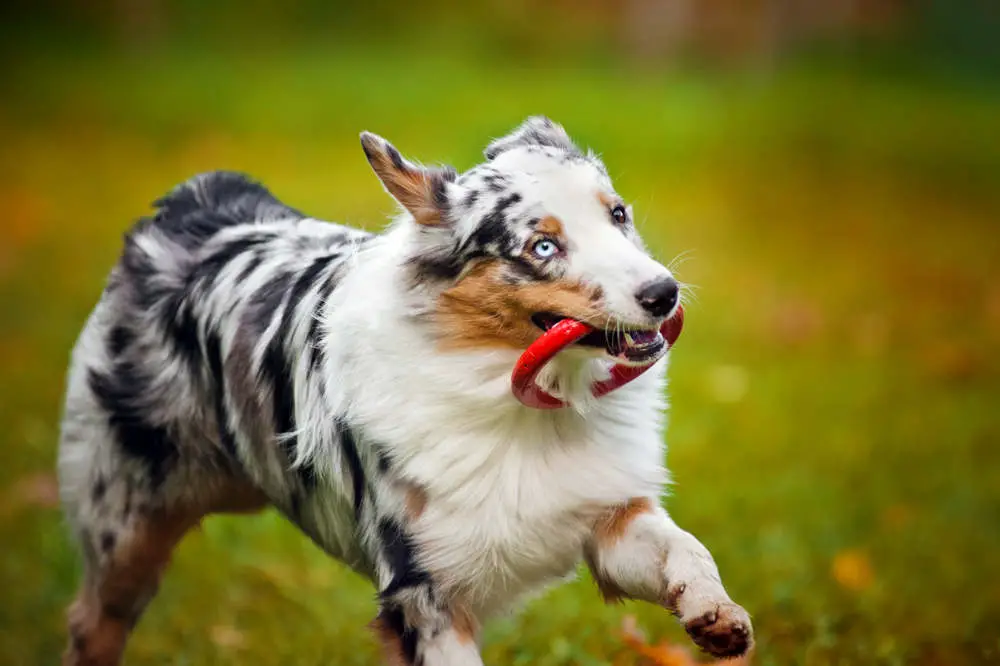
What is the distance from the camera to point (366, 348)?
3936 mm

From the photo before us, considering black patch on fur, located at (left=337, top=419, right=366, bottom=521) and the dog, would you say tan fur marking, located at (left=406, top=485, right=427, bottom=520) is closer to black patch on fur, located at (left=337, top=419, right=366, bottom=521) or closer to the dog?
the dog

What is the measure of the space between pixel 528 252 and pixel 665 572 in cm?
91

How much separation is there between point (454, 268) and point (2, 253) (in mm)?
8497

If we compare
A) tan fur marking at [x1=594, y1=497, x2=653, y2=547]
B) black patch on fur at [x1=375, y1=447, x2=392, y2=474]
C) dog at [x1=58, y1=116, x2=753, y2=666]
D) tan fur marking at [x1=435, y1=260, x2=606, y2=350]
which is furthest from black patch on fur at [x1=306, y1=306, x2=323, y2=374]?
tan fur marking at [x1=594, y1=497, x2=653, y2=547]

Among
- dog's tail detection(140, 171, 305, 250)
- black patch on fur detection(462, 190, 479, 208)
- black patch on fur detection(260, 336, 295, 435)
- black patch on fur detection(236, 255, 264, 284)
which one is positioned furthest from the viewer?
dog's tail detection(140, 171, 305, 250)

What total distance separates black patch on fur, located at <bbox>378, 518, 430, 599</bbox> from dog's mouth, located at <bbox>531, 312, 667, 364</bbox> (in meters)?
0.75

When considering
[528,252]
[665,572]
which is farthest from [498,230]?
[665,572]

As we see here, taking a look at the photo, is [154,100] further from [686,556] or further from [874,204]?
[686,556]

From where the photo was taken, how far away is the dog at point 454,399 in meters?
3.60

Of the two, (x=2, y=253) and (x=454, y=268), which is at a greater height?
(x=454, y=268)

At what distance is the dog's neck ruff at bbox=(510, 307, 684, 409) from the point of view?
352 cm

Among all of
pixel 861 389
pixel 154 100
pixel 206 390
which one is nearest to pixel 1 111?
pixel 154 100

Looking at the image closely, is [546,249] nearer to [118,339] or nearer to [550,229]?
[550,229]

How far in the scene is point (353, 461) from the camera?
4016 mm
